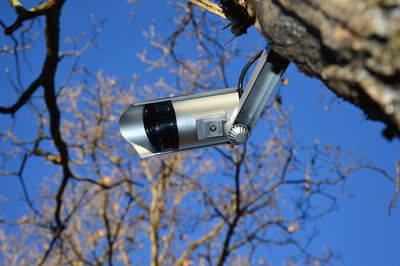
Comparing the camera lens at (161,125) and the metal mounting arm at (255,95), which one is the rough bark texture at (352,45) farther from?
the camera lens at (161,125)

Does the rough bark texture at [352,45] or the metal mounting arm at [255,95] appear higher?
the metal mounting arm at [255,95]

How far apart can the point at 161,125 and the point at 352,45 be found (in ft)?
4.09

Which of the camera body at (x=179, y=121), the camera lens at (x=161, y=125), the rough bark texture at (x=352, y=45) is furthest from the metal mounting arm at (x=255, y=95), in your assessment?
the rough bark texture at (x=352, y=45)

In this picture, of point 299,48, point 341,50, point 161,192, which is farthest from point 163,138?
point 161,192

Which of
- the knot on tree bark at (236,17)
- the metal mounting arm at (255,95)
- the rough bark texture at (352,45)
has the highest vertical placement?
the knot on tree bark at (236,17)

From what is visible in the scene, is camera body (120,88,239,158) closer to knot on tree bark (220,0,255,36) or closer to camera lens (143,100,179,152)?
camera lens (143,100,179,152)

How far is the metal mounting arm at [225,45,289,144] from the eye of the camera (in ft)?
5.10

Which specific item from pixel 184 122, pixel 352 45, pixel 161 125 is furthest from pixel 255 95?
pixel 352 45

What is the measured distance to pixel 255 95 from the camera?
1673 mm

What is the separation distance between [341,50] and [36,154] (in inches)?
188

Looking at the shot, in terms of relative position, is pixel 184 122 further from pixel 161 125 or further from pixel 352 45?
pixel 352 45

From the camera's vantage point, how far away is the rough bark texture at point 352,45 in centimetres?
81

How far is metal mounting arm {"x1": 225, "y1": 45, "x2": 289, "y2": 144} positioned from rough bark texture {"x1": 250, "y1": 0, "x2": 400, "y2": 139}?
15.9 inches

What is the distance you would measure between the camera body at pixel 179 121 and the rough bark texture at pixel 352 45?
2.64ft
